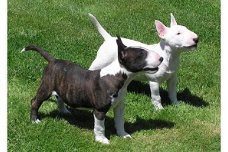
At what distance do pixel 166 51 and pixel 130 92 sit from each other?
→ 3.42 ft

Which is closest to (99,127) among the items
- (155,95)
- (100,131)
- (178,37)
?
(100,131)

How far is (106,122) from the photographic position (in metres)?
7.65

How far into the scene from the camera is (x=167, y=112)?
26.6 ft

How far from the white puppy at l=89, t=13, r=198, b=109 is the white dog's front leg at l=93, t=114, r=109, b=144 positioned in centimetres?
143

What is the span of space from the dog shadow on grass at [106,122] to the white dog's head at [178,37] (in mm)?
1172

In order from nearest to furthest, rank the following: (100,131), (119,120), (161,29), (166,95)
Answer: (100,131) < (119,120) < (161,29) < (166,95)

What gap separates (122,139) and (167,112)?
1.17m

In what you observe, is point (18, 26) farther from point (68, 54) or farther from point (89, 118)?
Result: point (89, 118)

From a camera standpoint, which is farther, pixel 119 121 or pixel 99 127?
pixel 119 121

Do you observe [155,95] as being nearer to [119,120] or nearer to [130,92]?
[130,92]

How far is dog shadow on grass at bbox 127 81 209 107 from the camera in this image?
341 inches

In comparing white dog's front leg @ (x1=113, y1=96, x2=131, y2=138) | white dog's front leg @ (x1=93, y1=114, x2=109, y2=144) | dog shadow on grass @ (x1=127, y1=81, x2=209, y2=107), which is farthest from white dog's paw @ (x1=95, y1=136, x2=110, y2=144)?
dog shadow on grass @ (x1=127, y1=81, x2=209, y2=107)

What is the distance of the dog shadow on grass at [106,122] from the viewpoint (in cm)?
753

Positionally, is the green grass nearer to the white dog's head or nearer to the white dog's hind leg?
the white dog's hind leg
